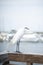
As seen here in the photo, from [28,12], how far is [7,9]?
8.9 inches

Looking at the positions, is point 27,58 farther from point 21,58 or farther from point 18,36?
point 18,36

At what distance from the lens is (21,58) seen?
4.07ft

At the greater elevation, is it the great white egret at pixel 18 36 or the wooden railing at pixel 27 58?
the great white egret at pixel 18 36

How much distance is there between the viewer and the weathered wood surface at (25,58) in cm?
119

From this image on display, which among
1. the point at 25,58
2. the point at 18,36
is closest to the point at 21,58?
the point at 25,58

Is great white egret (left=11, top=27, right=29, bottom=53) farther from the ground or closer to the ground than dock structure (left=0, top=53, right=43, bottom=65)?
farther from the ground

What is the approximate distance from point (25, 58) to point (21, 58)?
0.14 feet

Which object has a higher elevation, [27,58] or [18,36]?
[18,36]

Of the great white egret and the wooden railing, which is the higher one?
the great white egret

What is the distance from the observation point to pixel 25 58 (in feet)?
4.04

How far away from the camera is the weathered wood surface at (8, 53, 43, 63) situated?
1190 mm

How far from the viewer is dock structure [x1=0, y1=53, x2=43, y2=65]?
1193 mm

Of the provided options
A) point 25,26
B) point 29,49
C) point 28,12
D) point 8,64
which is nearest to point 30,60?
point 29,49

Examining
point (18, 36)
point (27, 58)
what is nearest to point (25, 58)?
point (27, 58)
